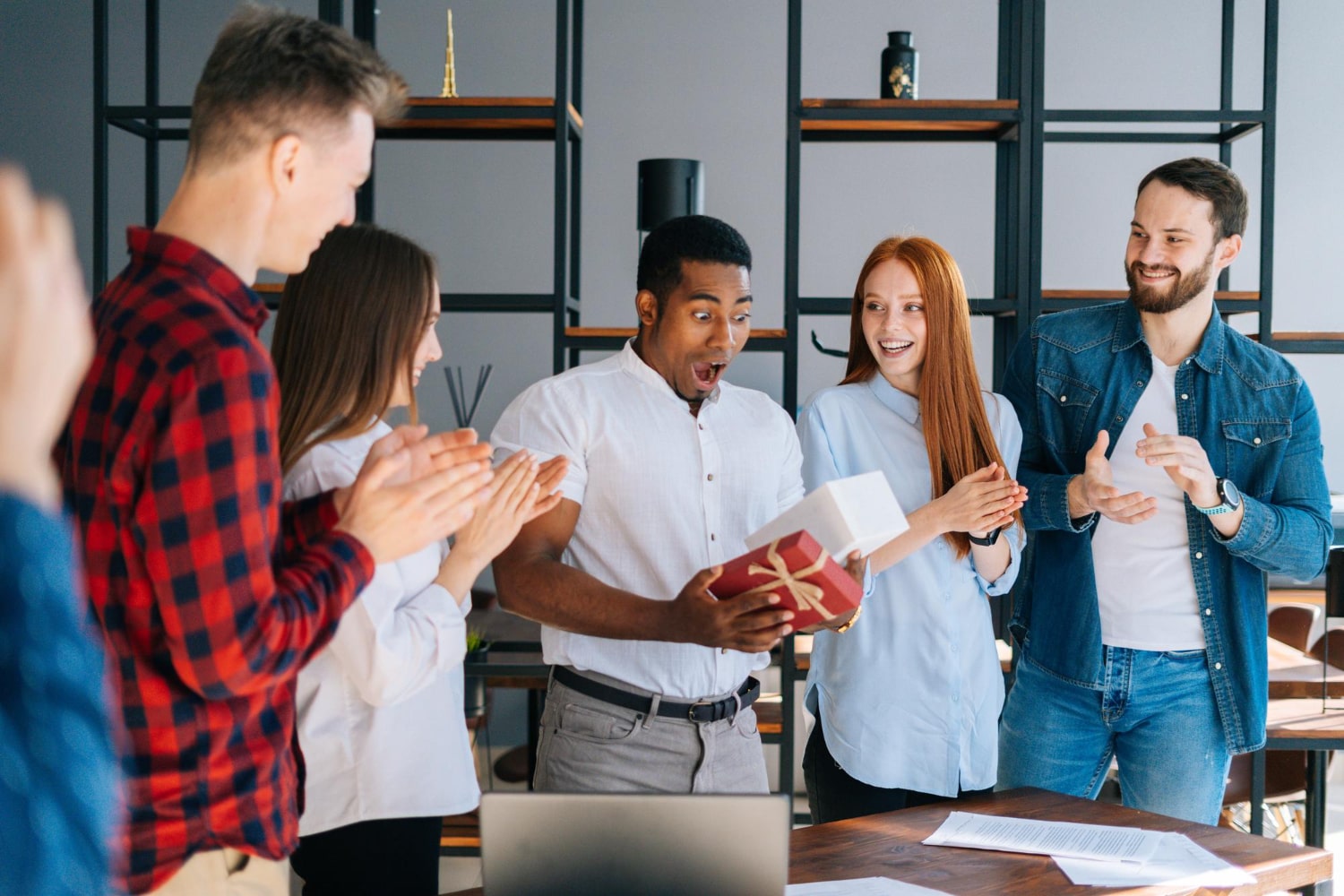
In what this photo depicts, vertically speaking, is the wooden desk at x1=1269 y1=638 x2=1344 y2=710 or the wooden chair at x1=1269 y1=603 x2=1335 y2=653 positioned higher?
the wooden desk at x1=1269 y1=638 x2=1344 y2=710

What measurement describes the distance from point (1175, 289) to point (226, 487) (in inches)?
78.9

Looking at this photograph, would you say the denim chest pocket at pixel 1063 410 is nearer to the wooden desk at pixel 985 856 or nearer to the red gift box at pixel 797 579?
the wooden desk at pixel 985 856

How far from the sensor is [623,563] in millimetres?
1992

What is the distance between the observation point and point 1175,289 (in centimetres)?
241

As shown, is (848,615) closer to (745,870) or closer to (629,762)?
(629,762)

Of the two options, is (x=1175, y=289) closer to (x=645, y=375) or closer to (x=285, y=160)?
(x=645, y=375)

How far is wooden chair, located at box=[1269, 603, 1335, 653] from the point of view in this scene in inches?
169

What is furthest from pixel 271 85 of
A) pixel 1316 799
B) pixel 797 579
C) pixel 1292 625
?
pixel 1292 625

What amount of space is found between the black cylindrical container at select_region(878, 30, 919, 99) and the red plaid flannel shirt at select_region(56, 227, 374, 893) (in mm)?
2276

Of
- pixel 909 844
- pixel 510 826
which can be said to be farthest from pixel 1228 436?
pixel 510 826

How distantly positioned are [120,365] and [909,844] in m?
1.26

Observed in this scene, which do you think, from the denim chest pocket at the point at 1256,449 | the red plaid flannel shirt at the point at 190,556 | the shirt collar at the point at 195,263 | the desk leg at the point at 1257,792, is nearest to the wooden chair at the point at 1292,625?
the desk leg at the point at 1257,792

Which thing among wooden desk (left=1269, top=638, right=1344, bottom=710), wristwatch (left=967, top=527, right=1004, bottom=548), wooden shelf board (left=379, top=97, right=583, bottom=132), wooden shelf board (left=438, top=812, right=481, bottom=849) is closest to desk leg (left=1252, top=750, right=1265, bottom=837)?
wooden desk (left=1269, top=638, right=1344, bottom=710)

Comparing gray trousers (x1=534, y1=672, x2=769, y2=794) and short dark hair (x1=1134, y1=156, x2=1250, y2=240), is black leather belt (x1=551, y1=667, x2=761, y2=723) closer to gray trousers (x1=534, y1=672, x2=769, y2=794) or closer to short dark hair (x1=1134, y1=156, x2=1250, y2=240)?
gray trousers (x1=534, y1=672, x2=769, y2=794)
